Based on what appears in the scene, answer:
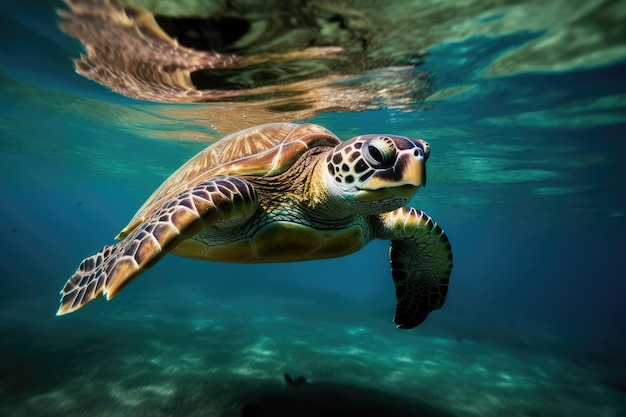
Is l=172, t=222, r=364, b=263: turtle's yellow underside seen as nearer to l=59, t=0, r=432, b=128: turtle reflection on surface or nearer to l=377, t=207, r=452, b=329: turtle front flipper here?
l=377, t=207, r=452, b=329: turtle front flipper

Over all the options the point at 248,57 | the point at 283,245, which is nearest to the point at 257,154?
the point at 283,245

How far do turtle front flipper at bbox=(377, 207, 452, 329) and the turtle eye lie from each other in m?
1.69

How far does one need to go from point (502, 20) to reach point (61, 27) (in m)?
7.52

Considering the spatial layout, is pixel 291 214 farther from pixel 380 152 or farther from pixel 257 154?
pixel 380 152

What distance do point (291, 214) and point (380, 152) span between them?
1302 mm

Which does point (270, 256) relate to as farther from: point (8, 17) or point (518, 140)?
point (518, 140)

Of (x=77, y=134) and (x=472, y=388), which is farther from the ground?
(x=77, y=134)

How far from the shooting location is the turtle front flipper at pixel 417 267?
429cm

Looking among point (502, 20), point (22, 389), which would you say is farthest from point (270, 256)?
point (502, 20)

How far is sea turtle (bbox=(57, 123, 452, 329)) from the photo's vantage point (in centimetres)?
245

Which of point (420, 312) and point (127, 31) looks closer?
point (420, 312)

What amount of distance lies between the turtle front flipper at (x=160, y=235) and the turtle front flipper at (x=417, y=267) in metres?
2.26

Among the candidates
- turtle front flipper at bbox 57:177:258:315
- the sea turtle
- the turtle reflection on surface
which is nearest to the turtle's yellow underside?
the sea turtle

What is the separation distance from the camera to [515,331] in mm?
17078
